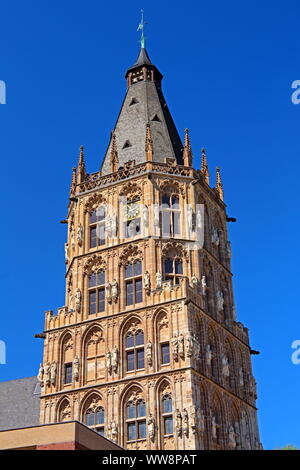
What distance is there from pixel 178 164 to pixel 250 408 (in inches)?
628

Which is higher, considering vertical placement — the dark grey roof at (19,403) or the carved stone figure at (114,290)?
the carved stone figure at (114,290)

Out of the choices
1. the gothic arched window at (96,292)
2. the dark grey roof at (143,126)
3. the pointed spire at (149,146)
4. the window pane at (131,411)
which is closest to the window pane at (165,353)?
the window pane at (131,411)

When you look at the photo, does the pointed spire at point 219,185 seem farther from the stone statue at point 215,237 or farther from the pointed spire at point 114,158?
the pointed spire at point 114,158

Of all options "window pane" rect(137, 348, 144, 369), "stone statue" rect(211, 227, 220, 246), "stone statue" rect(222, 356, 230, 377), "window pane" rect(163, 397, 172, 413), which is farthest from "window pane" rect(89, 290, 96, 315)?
"stone statue" rect(211, 227, 220, 246)

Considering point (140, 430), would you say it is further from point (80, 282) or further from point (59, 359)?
point (80, 282)

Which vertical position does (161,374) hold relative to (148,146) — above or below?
below

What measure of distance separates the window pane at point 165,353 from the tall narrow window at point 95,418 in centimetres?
432

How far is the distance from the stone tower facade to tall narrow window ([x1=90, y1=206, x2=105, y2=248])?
7 cm

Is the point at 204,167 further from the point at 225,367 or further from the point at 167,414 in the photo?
the point at 167,414

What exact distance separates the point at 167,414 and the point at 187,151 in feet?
60.0

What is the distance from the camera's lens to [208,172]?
179 ft

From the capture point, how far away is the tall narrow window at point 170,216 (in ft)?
160

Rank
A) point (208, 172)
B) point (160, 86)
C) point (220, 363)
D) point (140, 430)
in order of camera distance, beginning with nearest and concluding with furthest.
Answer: point (140, 430) < point (220, 363) < point (208, 172) < point (160, 86)
